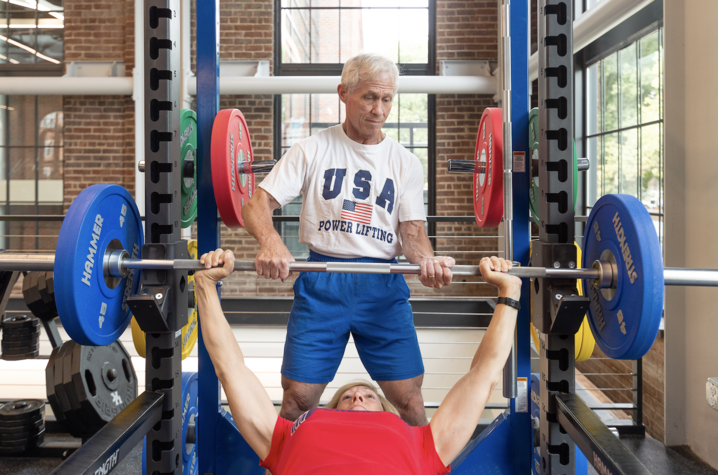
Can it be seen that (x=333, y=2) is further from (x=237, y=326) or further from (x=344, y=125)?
(x=344, y=125)

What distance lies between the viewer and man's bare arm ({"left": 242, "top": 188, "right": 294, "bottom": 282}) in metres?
1.32

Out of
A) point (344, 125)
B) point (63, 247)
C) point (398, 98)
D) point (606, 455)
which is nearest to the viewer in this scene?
point (606, 455)

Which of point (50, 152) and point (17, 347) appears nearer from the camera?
point (17, 347)

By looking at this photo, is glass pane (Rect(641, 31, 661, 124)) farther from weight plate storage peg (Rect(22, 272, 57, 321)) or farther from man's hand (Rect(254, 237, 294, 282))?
weight plate storage peg (Rect(22, 272, 57, 321))

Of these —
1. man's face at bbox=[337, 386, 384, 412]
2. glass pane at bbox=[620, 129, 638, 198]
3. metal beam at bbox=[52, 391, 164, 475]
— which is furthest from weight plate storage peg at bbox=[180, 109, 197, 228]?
glass pane at bbox=[620, 129, 638, 198]

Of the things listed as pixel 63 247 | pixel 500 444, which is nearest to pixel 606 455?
pixel 500 444

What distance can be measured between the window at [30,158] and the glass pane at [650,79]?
5266 millimetres

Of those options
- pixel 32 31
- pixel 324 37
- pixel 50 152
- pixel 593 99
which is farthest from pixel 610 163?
pixel 32 31

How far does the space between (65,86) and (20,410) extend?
3.44 meters

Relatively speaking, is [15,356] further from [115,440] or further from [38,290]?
[115,440]

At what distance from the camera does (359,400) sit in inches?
55.8

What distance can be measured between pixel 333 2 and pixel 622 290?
4.94 metres

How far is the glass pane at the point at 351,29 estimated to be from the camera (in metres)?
5.37

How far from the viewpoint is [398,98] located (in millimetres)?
5355
